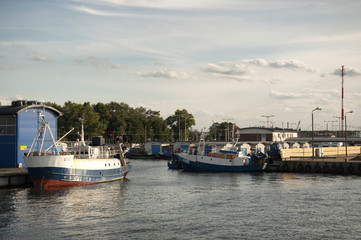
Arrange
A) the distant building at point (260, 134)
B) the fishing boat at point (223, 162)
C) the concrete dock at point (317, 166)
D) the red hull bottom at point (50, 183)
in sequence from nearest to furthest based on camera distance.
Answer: the red hull bottom at point (50, 183) → the concrete dock at point (317, 166) → the fishing boat at point (223, 162) → the distant building at point (260, 134)

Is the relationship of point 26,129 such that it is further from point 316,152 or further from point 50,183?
point 316,152

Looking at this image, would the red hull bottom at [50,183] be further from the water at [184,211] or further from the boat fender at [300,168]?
the boat fender at [300,168]

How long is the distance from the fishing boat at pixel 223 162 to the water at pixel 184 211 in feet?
69.0

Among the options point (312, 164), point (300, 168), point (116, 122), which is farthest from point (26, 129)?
point (116, 122)

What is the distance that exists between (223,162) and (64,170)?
35.2m

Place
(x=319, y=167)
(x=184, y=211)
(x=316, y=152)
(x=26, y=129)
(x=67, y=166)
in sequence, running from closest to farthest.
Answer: (x=184, y=211)
(x=67, y=166)
(x=26, y=129)
(x=319, y=167)
(x=316, y=152)

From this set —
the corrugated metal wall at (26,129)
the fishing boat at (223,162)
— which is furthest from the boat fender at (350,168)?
the corrugated metal wall at (26,129)

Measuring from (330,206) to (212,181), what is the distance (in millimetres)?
24201

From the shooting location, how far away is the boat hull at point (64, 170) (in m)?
52.4

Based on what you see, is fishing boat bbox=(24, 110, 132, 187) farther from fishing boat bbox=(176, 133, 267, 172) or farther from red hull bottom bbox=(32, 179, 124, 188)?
fishing boat bbox=(176, 133, 267, 172)

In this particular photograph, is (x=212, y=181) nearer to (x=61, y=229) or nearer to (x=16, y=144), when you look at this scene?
(x=16, y=144)

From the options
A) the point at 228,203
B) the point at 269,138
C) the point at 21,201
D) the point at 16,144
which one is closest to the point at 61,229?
the point at 21,201

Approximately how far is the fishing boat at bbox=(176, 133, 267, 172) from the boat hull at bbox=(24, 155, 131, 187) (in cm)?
2428

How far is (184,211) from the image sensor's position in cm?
3991
